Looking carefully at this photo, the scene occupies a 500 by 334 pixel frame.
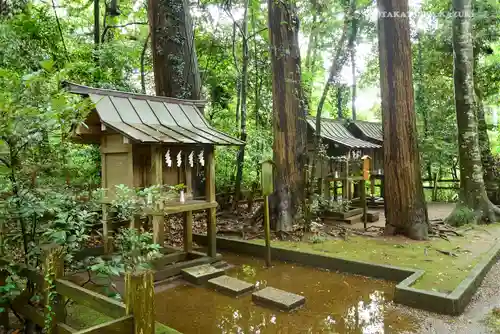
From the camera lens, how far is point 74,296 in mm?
3115

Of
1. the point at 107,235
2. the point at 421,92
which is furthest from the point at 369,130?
the point at 107,235

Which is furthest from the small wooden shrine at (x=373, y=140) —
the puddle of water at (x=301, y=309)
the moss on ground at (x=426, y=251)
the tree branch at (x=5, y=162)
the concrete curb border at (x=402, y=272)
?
the tree branch at (x=5, y=162)

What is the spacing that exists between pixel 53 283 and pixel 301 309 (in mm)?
2996

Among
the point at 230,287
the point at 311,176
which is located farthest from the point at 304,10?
the point at 230,287

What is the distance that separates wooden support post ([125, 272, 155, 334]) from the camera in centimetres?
262

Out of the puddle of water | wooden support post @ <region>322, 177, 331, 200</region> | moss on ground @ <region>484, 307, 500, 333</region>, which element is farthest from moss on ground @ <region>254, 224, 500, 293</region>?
wooden support post @ <region>322, 177, 331, 200</region>

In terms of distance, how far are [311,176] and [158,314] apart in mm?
5242

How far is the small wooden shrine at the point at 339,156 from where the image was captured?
10.7 m

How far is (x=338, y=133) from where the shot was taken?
12.7 metres

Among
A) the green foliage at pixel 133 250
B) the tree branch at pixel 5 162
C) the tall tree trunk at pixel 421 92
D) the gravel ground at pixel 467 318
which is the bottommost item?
the gravel ground at pixel 467 318

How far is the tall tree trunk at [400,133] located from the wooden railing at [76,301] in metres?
6.82

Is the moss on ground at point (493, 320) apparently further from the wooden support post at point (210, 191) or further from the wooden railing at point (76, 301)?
the wooden support post at point (210, 191)

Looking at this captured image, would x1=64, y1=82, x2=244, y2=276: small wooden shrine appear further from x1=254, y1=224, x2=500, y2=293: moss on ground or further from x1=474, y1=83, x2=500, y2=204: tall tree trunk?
x1=474, y1=83, x2=500, y2=204: tall tree trunk

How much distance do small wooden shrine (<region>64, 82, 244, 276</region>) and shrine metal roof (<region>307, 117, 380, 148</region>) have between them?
6.00m
